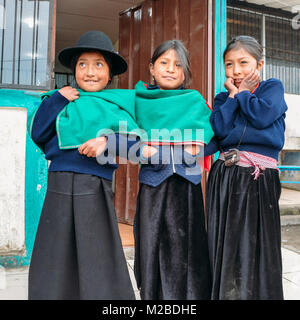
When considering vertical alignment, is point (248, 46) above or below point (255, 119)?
above

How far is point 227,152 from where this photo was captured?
1723 millimetres

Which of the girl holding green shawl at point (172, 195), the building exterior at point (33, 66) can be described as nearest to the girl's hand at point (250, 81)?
the girl holding green shawl at point (172, 195)

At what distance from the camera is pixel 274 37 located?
624 centimetres

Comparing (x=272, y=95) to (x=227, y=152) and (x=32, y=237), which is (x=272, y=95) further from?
(x=32, y=237)

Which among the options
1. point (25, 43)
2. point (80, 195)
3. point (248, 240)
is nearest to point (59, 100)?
point (80, 195)

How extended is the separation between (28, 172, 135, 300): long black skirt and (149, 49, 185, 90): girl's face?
26.1 inches

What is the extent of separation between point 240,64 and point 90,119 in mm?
887

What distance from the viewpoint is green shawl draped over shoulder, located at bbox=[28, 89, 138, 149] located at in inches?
60.7

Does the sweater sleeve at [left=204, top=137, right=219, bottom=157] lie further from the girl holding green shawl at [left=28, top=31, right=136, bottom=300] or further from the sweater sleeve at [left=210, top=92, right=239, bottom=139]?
the girl holding green shawl at [left=28, top=31, right=136, bottom=300]

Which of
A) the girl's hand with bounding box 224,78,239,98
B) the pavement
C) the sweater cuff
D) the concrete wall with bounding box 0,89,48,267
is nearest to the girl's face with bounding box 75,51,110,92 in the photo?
the sweater cuff

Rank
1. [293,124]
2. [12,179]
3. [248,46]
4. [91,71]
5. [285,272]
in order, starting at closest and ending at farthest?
[91,71] < [248,46] < [12,179] < [285,272] < [293,124]

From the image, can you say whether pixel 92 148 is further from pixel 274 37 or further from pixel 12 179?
pixel 274 37
